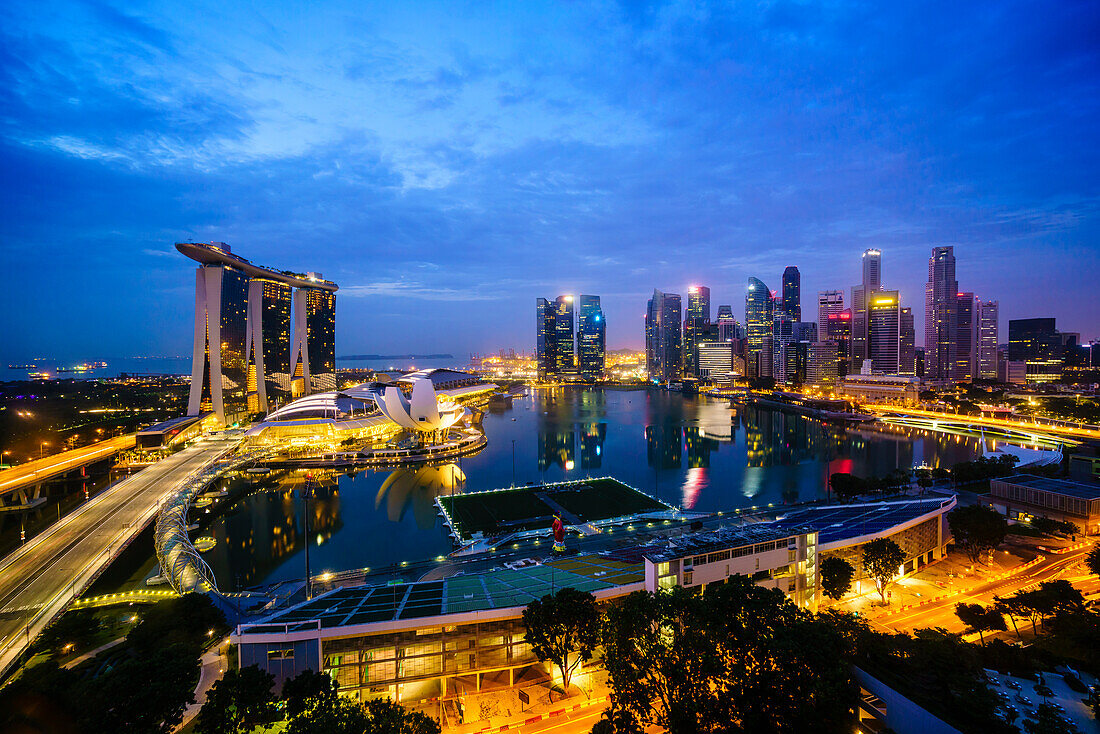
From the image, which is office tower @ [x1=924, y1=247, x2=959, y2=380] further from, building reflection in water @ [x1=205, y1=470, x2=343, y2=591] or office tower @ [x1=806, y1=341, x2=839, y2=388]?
building reflection in water @ [x1=205, y1=470, x2=343, y2=591]

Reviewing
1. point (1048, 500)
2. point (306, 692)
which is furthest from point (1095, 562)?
point (306, 692)

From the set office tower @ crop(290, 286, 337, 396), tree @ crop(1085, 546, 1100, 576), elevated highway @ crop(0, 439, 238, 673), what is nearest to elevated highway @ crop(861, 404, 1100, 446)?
tree @ crop(1085, 546, 1100, 576)

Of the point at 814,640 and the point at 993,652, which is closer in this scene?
the point at 814,640

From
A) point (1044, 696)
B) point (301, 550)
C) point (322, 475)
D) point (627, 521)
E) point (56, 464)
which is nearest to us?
point (1044, 696)

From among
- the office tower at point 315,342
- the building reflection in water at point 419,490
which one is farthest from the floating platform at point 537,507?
the office tower at point 315,342

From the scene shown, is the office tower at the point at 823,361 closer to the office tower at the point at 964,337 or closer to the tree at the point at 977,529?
the office tower at the point at 964,337

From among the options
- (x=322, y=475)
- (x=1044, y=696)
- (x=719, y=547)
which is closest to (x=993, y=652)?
(x=1044, y=696)

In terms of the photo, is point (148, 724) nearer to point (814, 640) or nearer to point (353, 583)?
point (353, 583)
